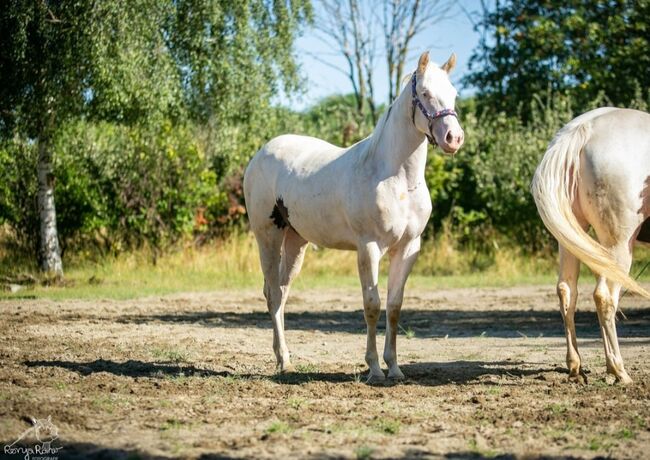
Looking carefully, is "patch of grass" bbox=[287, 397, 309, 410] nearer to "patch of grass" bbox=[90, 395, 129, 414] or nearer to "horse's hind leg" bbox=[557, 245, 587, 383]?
"patch of grass" bbox=[90, 395, 129, 414]

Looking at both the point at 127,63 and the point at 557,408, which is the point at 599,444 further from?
the point at 127,63

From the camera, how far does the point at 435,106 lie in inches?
253

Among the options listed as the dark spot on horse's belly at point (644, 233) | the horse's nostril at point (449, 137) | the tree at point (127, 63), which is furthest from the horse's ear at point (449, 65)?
the tree at point (127, 63)

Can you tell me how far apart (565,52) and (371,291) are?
72.0ft

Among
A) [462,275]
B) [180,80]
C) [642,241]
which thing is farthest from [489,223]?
[642,241]

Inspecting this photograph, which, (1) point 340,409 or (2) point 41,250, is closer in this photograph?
(1) point 340,409

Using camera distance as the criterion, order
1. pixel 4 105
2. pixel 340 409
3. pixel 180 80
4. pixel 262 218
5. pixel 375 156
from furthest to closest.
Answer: pixel 180 80 → pixel 4 105 → pixel 262 218 → pixel 375 156 → pixel 340 409

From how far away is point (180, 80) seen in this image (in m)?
16.9

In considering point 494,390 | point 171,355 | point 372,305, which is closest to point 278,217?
point 372,305

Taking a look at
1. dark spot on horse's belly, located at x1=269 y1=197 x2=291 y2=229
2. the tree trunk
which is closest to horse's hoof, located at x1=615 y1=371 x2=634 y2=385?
dark spot on horse's belly, located at x1=269 y1=197 x2=291 y2=229

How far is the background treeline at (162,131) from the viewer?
14469mm

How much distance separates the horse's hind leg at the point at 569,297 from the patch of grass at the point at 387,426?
2.21m

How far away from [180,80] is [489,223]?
7.45 m

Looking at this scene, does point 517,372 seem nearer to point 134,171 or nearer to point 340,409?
point 340,409
